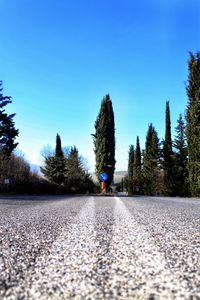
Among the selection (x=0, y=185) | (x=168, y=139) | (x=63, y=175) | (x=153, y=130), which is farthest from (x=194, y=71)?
(x=63, y=175)

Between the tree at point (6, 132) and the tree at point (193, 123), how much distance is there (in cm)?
1861

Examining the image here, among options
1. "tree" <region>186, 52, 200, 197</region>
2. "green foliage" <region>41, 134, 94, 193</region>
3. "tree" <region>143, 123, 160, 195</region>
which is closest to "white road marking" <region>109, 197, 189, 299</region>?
"tree" <region>186, 52, 200, 197</region>

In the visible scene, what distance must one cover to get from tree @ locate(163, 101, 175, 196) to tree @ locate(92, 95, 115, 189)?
5509 mm

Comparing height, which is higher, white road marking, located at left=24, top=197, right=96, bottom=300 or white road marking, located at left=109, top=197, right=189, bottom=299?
white road marking, located at left=109, top=197, right=189, bottom=299

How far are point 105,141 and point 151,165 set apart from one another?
10.5 meters

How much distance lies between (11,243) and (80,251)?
721mm

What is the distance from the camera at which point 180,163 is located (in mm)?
29891

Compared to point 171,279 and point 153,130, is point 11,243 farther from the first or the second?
point 153,130

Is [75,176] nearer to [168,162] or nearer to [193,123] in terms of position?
[168,162]

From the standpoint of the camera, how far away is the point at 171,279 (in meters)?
1.47

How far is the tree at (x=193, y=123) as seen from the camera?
61.3ft

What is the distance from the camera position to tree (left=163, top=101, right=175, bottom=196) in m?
27.9

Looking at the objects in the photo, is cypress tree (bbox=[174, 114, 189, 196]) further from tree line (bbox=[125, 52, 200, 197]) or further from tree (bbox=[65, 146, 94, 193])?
tree (bbox=[65, 146, 94, 193])

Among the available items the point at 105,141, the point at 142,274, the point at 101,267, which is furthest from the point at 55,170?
the point at 142,274
